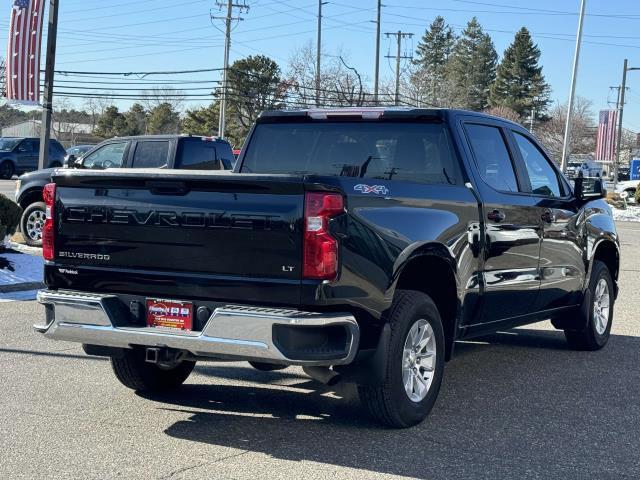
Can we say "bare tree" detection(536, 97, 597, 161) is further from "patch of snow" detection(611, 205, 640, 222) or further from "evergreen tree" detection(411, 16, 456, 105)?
"patch of snow" detection(611, 205, 640, 222)

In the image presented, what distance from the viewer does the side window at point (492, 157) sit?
6984 mm

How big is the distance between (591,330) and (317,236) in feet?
14.7

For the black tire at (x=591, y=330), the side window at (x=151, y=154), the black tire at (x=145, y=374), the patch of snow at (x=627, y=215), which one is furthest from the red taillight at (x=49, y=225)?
the patch of snow at (x=627, y=215)

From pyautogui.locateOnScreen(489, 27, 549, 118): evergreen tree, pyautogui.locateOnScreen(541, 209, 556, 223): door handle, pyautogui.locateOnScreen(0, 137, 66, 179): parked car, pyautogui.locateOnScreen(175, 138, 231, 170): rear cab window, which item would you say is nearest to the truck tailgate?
pyautogui.locateOnScreen(541, 209, 556, 223): door handle

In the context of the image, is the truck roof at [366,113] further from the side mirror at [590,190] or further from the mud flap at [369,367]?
the mud flap at [369,367]

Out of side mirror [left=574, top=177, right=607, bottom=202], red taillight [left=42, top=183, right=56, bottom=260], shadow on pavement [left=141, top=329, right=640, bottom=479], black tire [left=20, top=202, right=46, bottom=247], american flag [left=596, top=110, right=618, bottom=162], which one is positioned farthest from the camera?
american flag [left=596, top=110, right=618, bottom=162]

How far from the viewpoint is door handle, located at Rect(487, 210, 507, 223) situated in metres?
6.77

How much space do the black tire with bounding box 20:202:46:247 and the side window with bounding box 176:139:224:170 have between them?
2649mm

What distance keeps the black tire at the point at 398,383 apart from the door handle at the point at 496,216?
3.47 ft

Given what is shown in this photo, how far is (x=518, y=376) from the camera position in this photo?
770 cm

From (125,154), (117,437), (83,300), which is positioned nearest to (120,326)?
(83,300)

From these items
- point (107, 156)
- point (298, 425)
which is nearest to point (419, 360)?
point (298, 425)

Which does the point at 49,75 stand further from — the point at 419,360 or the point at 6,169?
the point at 6,169

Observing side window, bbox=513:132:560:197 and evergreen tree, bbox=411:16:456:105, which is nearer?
side window, bbox=513:132:560:197
